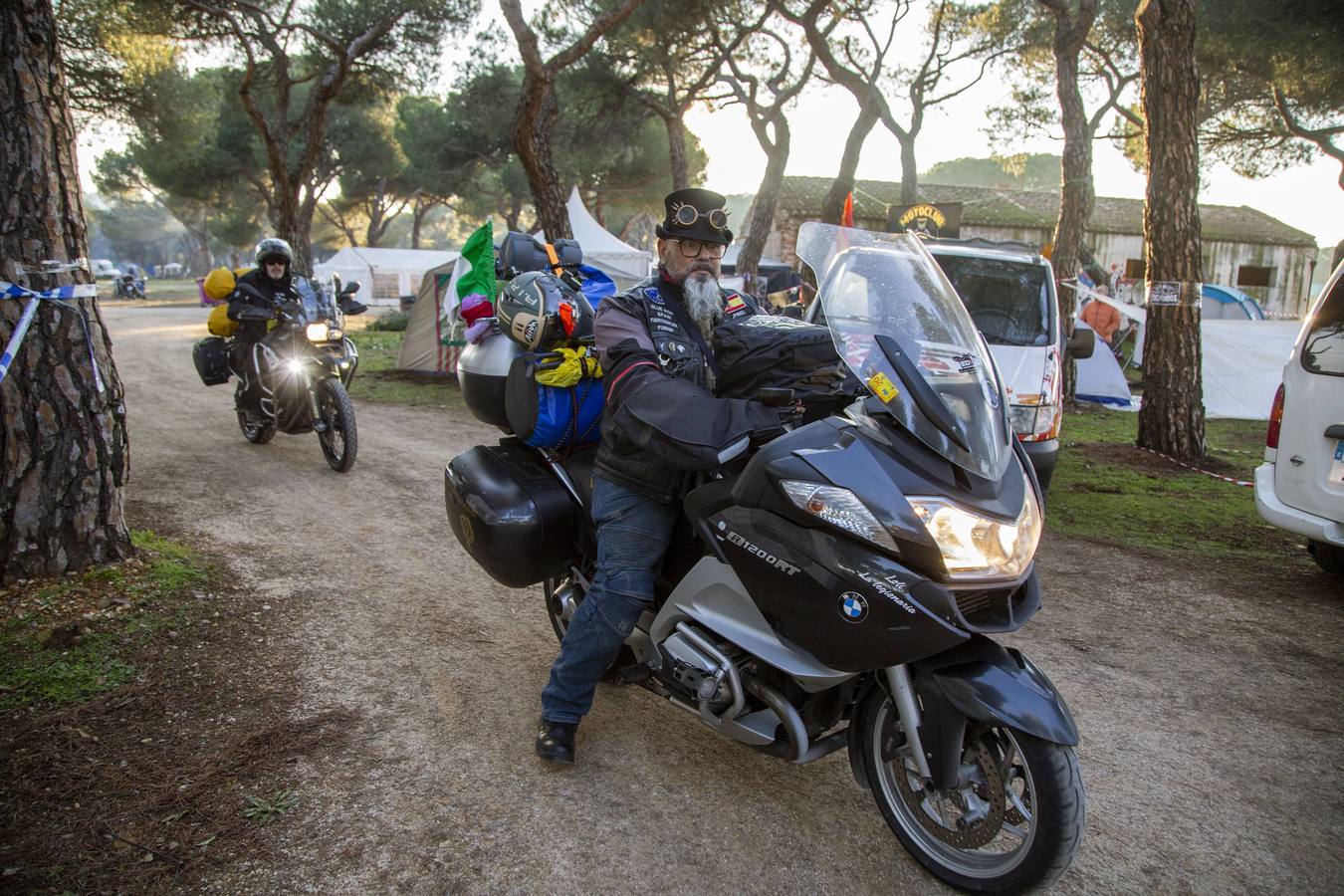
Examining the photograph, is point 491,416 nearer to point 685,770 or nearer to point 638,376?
point 638,376

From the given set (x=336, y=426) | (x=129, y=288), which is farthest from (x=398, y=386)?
(x=129, y=288)

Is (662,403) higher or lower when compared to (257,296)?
lower

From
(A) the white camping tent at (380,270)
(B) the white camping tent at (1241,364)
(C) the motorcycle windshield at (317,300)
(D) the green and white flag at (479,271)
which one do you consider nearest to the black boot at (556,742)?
(D) the green and white flag at (479,271)

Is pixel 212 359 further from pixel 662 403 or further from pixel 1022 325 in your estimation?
pixel 1022 325

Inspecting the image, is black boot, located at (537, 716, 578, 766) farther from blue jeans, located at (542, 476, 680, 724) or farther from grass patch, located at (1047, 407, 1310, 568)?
grass patch, located at (1047, 407, 1310, 568)

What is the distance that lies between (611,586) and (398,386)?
35.1 feet

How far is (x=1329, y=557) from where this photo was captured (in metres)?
5.43

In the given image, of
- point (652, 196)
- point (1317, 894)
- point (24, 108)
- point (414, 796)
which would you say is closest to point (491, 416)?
point (414, 796)

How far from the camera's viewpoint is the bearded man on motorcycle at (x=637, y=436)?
2.77m

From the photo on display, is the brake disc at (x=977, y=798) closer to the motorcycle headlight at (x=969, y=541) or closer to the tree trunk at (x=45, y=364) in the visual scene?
the motorcycle headlight at (x=969, y=541)

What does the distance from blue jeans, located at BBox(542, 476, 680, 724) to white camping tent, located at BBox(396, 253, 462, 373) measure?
417 inches

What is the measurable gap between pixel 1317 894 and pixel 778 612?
70.7 inches

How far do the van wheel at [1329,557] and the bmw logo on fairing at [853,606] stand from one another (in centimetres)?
461

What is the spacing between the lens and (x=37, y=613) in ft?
12.6
